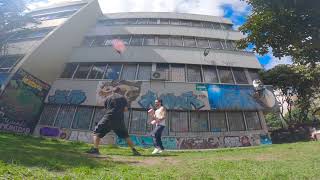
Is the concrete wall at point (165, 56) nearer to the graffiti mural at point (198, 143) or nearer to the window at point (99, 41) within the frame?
the window at point (99, 41)

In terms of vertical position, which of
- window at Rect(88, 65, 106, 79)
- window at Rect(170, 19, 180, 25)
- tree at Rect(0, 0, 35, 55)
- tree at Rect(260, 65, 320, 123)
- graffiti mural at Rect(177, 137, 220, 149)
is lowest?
graffiti mural at Rect(177, 137, 220, 149)

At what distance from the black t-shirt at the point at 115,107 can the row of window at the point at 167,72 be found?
10616 mm

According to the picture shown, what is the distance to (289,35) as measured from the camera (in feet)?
30.0

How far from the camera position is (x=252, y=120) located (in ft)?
60.7

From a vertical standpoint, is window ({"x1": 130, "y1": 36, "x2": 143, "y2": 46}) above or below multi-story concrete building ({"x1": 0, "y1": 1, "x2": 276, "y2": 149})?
above

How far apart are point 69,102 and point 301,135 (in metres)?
14.7

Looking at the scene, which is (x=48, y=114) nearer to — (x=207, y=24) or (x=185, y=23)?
(x=185, y=23)

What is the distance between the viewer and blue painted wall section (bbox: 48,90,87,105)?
18.5 meters

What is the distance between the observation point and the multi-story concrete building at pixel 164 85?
17406 mm

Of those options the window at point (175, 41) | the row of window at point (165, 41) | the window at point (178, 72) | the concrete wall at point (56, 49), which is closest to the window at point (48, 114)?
the concrete wall at point (56, 49)

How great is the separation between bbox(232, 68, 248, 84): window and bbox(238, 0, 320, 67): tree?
947cm

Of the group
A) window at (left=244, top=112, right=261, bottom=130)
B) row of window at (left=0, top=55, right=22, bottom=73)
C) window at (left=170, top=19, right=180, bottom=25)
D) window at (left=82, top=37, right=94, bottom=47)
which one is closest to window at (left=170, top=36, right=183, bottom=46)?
window at (left=170, top=19, right=180, bottom=25)

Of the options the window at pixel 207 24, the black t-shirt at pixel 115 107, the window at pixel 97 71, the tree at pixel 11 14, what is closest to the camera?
the black t-shirt at pixel 115 107

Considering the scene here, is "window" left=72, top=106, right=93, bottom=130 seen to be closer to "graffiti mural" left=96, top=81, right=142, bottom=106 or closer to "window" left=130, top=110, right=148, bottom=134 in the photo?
"graffiti mural" left=96, top=81, right=142, bottom=106
